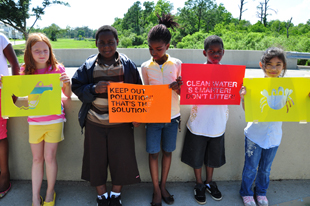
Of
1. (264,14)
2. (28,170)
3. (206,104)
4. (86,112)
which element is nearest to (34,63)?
(86,112)

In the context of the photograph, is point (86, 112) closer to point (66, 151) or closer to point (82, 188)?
point (66, 151)

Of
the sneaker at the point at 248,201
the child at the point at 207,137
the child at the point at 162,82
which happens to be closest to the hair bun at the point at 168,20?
the child at the point at 162,82

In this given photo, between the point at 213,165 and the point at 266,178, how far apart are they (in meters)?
0.63

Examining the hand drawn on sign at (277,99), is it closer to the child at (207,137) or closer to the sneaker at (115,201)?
the child at (207,137)

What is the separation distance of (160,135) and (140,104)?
0.45 meters

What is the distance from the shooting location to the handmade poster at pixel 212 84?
2.59m

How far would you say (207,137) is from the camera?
2.77 metres

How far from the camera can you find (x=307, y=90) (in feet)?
8.63

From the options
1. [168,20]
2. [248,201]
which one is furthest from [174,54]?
[248,201]

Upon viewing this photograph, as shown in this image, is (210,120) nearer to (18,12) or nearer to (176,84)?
(176,84)

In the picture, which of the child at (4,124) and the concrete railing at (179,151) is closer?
the child at (4,124)

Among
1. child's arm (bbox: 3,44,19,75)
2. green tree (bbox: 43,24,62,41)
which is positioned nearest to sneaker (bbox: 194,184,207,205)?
child's arm (bbox: 3,44,19,75)

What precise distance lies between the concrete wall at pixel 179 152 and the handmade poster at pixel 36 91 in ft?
1.35

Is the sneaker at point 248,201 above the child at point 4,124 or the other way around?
the other way around
